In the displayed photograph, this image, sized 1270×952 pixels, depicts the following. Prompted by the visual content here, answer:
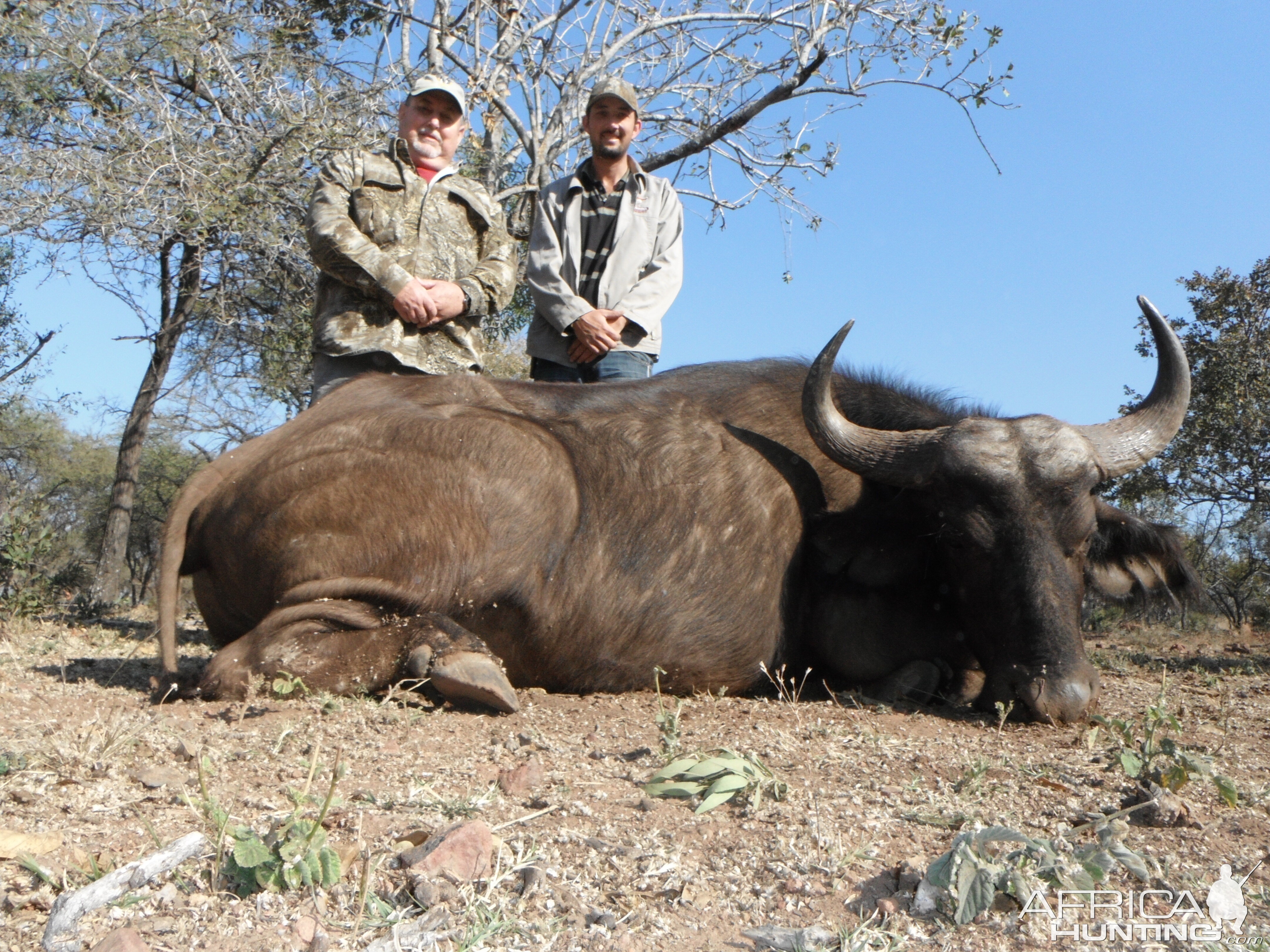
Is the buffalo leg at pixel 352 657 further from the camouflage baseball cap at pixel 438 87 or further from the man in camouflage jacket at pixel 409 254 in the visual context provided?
the camouflage baseball cap at pixel 438 87

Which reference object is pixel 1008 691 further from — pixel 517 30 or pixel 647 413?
pixel 517 30

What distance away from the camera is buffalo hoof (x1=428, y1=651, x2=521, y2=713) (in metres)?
3.58

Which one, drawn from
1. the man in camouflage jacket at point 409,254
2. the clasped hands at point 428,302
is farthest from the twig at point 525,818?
the clasped hands at point 428,302

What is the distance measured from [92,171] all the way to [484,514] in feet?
22.4

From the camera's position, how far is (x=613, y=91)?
561 cm

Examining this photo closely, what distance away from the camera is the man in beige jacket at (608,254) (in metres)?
5.68

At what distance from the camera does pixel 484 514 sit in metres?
4.03

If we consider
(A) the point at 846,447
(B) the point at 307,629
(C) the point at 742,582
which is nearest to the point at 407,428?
(B) the point at 307,629

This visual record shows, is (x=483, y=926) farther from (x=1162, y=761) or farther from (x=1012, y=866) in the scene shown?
(x=1162, y=761)

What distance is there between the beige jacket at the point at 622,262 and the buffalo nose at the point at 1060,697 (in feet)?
9.13

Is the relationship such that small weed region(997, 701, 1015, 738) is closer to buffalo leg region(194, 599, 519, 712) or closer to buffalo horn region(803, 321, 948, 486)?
buffalo horn region(803, 321, 948, 486)

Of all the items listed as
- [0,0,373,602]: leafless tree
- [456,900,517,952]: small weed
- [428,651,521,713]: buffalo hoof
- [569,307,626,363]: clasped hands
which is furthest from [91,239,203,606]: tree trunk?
[456,900,517,952]: small weed

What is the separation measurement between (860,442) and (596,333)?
1.69m

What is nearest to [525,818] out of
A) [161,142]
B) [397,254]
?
[397,254]
